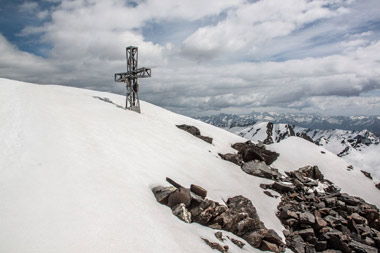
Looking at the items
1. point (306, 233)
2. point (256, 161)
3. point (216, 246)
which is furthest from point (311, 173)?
point (216, 246)

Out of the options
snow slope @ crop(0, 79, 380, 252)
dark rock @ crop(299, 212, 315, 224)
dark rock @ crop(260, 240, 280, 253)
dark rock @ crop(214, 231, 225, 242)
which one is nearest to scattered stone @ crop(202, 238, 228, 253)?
snow slope @ crop(0, 79, 380, 252)

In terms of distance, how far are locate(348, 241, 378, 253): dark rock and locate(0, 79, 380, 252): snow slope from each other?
160 inches

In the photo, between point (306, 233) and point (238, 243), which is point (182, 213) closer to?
point (238, 243)

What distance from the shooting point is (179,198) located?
1102 cm

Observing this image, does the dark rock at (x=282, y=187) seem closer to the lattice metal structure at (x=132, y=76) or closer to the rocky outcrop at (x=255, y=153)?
the rocky outcrop at (x=255, y=153)

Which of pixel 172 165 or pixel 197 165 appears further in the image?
pixel 197 165

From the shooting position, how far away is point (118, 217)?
847 cm

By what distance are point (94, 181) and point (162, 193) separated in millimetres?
3121

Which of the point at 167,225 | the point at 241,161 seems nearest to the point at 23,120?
the point at 167,225

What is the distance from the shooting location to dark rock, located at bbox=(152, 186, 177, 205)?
35.8 ft

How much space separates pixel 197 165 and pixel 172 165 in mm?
2899

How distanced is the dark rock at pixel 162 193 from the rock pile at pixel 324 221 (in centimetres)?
705

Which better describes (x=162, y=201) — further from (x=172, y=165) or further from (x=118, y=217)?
(x=172, y=165)

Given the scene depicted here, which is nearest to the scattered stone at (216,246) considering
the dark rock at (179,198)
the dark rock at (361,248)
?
the dark rock at (179,198)
